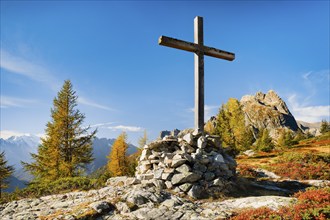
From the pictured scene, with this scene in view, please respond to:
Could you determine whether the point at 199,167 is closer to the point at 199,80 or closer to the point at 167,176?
the point at 167,176

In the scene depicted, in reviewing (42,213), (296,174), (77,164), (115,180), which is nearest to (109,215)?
(42,213)

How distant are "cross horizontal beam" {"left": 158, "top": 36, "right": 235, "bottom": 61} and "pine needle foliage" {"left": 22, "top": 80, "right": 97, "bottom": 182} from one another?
18004 millimetres

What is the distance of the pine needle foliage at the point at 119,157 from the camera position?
34.5m

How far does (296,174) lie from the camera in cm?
1662

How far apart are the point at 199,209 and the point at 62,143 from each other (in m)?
21.2

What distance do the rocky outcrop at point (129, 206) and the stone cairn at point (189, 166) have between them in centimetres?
68

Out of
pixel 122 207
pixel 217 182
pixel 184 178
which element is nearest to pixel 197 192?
pixel 184 178

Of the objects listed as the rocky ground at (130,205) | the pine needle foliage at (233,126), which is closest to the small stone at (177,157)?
the rocky ground at (130,205)

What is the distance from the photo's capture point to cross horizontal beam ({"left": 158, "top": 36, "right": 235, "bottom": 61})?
11.2 metres

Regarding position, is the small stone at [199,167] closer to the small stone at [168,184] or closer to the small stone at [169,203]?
the small stone at [168,184]

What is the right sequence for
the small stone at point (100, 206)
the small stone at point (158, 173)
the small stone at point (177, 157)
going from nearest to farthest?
the small stone at point (100, 206)
the small stone at point (158, 173)
the small stone at point (177, 157)

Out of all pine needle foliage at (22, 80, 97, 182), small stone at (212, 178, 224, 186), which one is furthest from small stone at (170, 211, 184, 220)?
pine needle foliage at (22, 80, 97, 182)

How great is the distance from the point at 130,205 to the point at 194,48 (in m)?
7.37

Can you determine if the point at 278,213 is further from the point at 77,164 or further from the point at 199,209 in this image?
the point at 77,164
